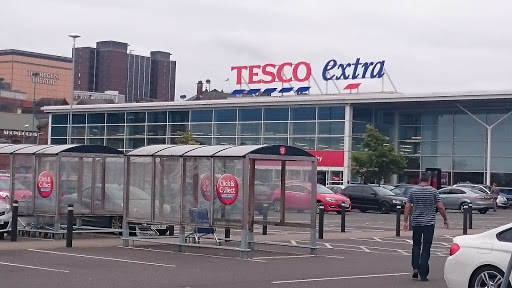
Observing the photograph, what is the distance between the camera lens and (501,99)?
60.2 metres

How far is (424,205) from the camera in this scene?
16672mm

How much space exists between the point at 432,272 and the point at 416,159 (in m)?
51.2

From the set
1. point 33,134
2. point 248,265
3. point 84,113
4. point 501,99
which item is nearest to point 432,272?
point 248,265

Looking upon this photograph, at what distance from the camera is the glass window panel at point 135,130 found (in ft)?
244

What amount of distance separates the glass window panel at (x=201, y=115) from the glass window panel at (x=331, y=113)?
9500 millimetres

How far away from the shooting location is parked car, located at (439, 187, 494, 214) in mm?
49969

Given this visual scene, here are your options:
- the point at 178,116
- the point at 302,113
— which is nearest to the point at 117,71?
the point at 178,116

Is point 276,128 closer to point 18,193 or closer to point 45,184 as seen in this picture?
point 18,193

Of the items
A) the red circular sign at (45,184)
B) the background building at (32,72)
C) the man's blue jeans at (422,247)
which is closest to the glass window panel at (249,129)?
the red circular sign at (45,184)

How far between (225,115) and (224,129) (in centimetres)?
105

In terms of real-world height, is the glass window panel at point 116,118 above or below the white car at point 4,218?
above

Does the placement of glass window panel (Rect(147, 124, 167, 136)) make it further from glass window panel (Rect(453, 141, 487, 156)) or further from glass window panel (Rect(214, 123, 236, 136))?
glass window panel (Rect(453, 141, 487, 156))

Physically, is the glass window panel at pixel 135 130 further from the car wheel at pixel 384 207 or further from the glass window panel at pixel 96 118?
the car wheel at pixel 384 207

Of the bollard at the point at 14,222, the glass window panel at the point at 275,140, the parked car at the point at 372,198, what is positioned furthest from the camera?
the glass window panel at the point at 275,140
